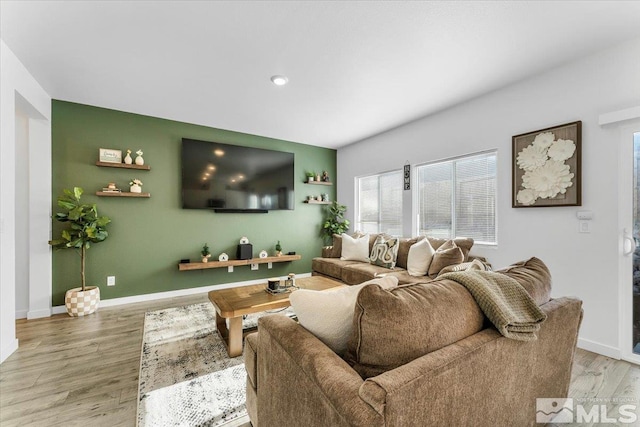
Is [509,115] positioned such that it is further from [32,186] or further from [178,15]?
[32,186]

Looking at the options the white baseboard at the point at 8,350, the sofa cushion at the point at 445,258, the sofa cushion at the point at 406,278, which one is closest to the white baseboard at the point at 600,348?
the sofa cushion at the point at 445,258

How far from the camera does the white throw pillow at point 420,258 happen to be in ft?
10.5

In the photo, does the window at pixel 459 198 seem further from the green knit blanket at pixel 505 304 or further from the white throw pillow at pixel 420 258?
the green knit blanket at pixel 505 304

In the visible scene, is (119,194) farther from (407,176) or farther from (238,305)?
(407,176)

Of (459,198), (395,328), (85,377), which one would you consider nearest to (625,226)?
(459,198)

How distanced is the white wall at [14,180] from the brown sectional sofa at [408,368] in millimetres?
2538

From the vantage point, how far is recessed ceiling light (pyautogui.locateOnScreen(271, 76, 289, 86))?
276 cm

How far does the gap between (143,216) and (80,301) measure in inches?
48.5

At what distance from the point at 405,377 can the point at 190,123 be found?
14.6ft

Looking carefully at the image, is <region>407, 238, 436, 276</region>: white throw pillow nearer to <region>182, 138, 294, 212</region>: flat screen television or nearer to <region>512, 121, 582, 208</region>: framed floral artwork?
<region>512, 121, 582, 208</region>: framed floral artwork

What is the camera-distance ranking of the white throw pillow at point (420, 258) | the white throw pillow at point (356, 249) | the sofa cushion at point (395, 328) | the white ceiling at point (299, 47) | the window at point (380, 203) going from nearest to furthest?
the sofa cushion at point (395, 328)
the white ceiling at point (299, 47)
the white throw pillow at point (420, 258)
the white throw pillow at point (356, 249)
the window at point (380, 203)

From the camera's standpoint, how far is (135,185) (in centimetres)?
366

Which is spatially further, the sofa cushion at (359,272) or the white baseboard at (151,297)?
the sofa cushion at (359,272)

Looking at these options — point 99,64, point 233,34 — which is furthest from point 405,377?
point 99,64
